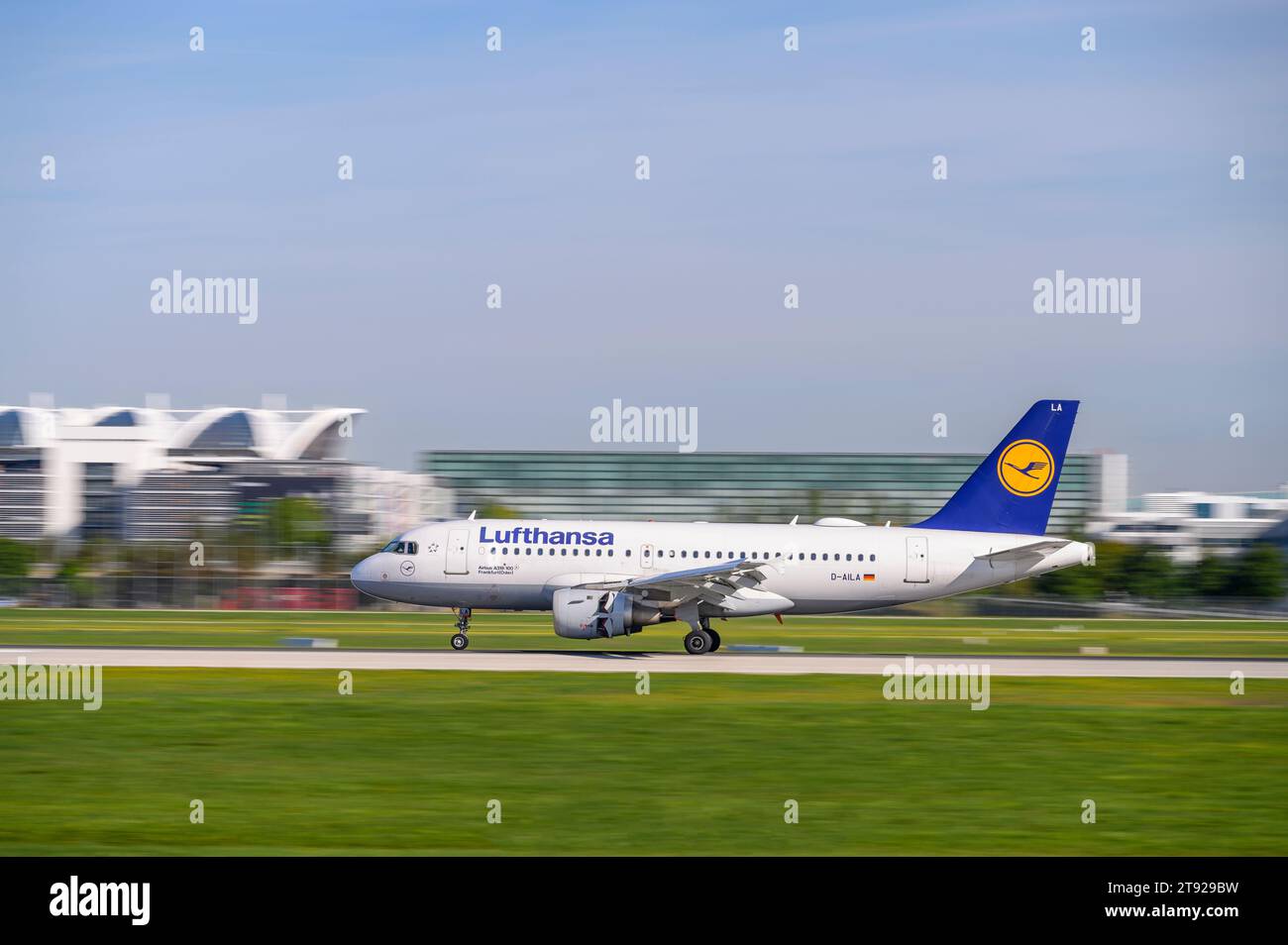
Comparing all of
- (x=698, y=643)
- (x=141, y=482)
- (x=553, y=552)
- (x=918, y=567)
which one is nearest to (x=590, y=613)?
(x=553, y=552)

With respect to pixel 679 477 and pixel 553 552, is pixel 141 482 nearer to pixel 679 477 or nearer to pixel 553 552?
pixel 679 477

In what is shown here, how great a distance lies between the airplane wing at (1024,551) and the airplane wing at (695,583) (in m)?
7.42

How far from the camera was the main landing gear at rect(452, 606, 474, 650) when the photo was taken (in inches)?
1507

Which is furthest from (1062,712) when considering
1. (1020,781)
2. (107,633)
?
(107,633)

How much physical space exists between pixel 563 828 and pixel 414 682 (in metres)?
14.3

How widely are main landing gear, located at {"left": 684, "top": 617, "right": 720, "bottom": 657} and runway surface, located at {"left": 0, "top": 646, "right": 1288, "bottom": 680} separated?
423mm

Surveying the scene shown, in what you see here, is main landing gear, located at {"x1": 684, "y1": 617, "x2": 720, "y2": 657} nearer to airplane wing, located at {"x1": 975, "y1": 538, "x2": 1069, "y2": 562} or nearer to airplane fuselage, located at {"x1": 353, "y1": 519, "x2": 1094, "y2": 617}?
airplane fuselage, located at {"x1": 353, "y1": 519, "x2": 1094, "y2": 617}

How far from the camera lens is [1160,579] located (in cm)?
8250

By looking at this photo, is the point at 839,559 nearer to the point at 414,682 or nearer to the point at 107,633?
the point at 414,682

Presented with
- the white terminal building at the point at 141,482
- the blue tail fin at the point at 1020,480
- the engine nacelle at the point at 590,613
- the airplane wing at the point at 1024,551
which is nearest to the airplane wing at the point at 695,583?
the engine nacelle at the point at 590,613

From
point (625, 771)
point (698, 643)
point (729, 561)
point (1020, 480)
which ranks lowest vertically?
point (698, 643)

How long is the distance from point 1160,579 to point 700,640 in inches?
2094

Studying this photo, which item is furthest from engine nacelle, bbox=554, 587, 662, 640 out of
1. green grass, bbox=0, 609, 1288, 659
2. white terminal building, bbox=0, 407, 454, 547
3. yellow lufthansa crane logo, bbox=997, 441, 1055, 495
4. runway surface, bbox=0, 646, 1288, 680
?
white terminal building, bbox=0, 407, 454, 547

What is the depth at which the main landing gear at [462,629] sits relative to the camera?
38.3 meters
